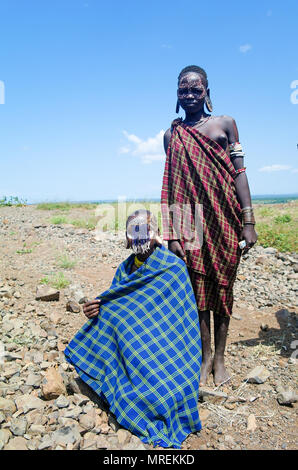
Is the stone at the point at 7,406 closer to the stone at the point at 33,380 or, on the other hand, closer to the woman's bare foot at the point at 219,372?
the stone at the point at 33,380

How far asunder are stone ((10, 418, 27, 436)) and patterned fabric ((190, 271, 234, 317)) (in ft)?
4.66

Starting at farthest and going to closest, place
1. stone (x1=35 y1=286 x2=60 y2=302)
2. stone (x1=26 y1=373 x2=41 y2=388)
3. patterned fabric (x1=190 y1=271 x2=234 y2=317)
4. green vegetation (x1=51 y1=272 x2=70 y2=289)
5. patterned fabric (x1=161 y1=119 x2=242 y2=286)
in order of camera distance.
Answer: green vegetation (x1=51 y1=272 x2=70 y2=289), stone (x1=35 y1=286 x2=60 y2=302), patterned fabric (x1=190 y1=271 x2=234 y2=317), patterned fabric (x1=161 y1=119 x2=242 y2=286), stone (x1=26 y1=373 x2=41 y2=388)

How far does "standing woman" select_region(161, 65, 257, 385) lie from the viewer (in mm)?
2713

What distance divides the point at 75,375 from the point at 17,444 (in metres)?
0.76

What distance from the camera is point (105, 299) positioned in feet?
8.02

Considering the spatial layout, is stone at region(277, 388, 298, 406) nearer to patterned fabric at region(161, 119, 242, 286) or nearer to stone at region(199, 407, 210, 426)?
stone at region(199, 407, 210, 426)

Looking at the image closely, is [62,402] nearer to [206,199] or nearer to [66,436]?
[66,436]

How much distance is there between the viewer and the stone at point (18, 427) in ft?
6.81

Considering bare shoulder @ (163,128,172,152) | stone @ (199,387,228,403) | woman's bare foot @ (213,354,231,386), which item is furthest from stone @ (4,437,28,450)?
bare shoulder @ (163,128,172,152)

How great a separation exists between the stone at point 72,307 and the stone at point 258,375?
6.31 feet

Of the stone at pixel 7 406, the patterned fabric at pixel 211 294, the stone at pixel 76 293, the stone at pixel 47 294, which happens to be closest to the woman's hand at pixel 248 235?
the patterned fabric at pixel 211 294
